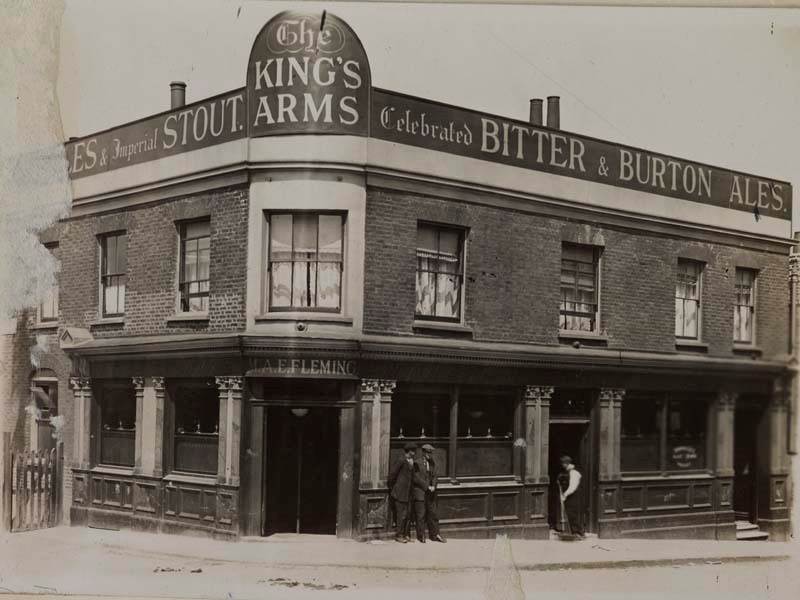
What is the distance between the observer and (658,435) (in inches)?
623

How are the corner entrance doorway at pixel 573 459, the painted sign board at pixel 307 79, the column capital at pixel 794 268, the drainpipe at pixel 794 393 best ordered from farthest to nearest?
the corner entrance doorway at pixel 573 459
the column capital at pixel 794 268
the drainpipe at pixel 794 393
the painted sign board at pixel 307 79

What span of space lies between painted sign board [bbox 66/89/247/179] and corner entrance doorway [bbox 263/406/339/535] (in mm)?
3758

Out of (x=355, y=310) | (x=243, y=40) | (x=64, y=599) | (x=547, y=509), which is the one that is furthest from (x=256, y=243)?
(x=547, y=509)

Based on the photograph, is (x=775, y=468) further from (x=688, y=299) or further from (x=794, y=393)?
(x=688, y=299)

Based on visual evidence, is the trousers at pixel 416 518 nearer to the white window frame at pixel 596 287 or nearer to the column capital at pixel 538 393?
the column capital at pixel 538 393

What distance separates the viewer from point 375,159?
13992mm

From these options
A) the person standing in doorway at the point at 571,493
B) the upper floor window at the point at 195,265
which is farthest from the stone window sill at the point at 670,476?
the upper floor window at the point at 195,265

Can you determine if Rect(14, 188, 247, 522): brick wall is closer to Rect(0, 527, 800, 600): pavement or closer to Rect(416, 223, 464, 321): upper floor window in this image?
Rect(0, 527, 800, 600): pavement

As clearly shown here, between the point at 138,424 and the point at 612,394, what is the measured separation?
697 cm

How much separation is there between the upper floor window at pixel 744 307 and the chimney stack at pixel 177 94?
7.57m

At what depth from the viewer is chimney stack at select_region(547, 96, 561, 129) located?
1417 cm

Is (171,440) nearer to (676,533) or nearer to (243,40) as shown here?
(243,40)

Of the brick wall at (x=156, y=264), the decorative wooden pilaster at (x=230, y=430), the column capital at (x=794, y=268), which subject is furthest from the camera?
the brick wall at (x=156, y=264)

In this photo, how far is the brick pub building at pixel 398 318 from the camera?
1370 cm
